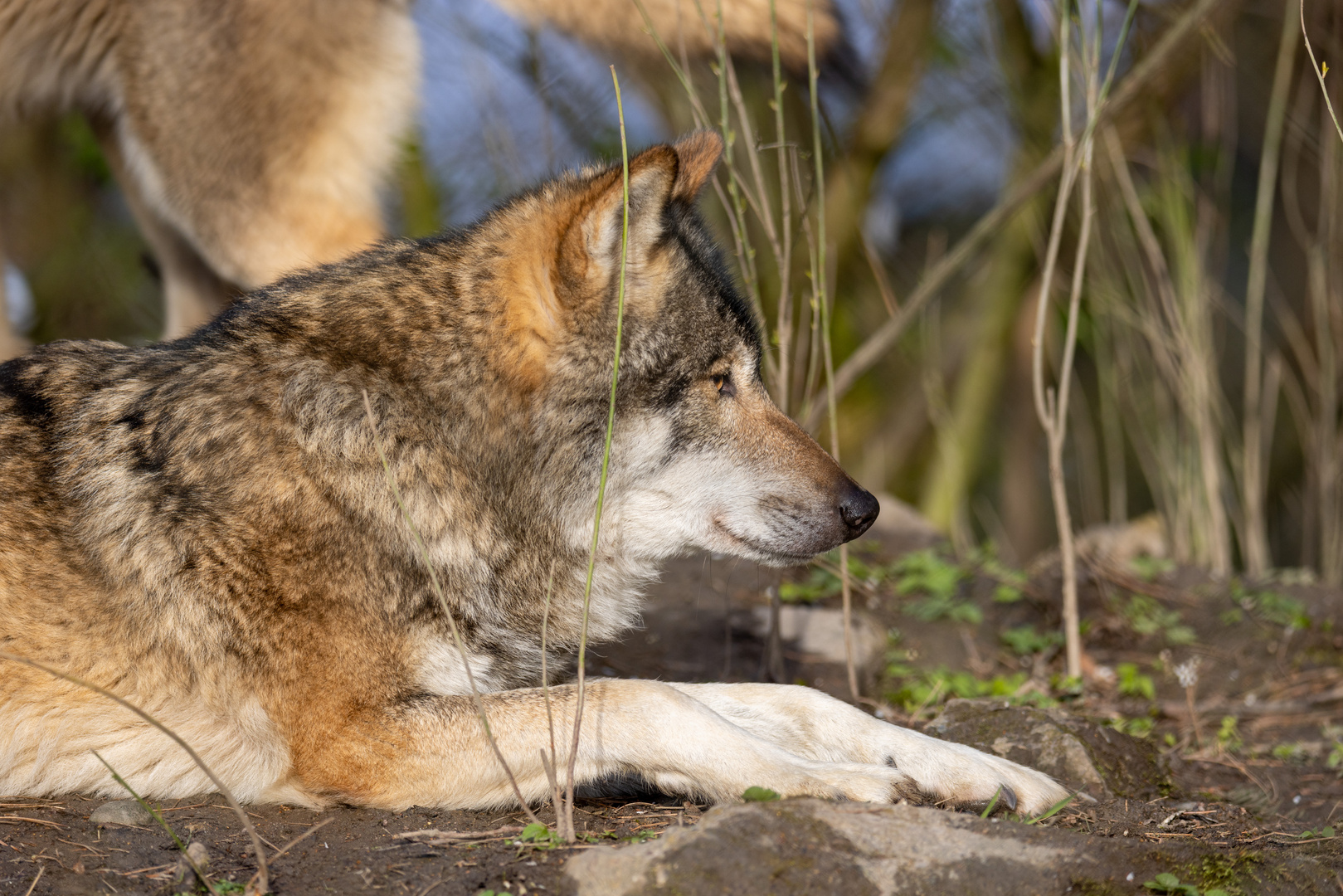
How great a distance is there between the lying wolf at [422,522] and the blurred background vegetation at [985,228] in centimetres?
57

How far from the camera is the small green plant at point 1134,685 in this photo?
3840 mm

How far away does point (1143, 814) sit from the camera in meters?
2.46

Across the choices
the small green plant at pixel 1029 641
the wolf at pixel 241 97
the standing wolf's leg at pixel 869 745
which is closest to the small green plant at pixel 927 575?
the small green plant at pixel 1029 641

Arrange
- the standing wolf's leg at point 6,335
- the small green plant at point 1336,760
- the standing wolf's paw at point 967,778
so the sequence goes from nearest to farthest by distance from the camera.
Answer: the standing wolf's paw at point 967,778 → the small green plant at point 1336,760 → the standing wolf's leg at point 6,335

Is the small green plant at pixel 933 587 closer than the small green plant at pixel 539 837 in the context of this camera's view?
No

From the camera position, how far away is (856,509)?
9.18 ft

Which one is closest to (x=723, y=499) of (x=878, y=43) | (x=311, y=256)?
(x=311, y=256)

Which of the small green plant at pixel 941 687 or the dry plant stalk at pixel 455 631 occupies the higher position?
the dry plant stalk at pixel 455 631

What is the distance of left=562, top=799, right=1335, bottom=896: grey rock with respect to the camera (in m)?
1.84

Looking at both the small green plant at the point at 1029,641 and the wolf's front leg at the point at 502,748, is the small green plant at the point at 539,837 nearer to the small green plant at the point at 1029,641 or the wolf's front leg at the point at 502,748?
the wolf's front leg at the point at 502,748

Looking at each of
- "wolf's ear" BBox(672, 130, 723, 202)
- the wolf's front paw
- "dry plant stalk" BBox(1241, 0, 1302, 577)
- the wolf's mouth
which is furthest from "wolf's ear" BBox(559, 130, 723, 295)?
"dry plant stalk" BBox(1241, 0, 1302, 577)

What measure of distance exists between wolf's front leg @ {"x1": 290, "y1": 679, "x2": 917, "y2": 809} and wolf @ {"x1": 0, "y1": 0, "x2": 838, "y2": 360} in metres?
2.49

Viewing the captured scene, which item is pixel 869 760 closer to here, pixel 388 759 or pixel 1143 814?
pixel 1143 814

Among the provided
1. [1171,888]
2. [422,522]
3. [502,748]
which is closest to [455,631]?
[502,748]
